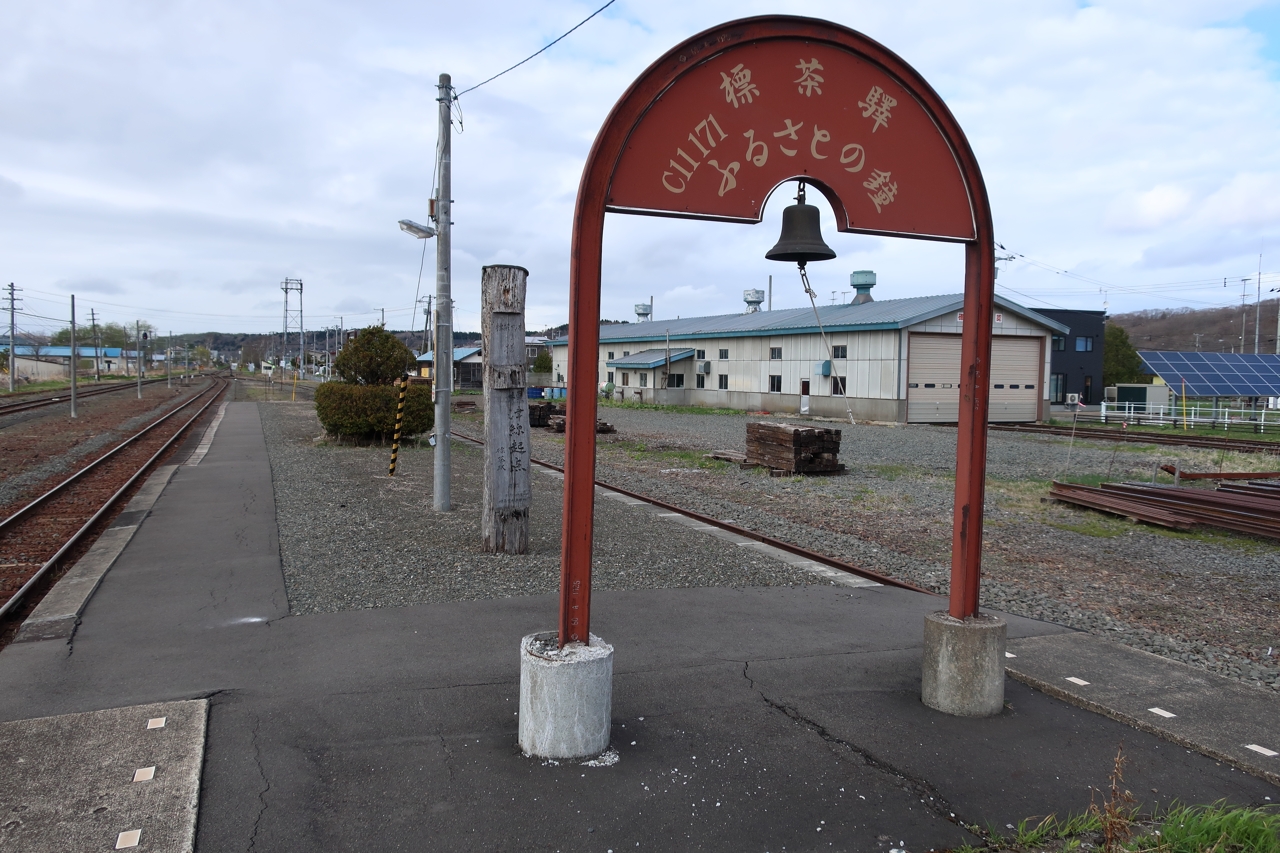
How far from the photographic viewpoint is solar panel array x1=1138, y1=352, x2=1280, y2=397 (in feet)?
109

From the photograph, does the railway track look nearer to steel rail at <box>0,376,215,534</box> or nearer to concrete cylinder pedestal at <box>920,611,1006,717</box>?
concrete cylinder pedestal at <box>920,611,1006,717</box>

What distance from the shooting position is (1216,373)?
115 feet

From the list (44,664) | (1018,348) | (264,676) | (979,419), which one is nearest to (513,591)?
(264,676)

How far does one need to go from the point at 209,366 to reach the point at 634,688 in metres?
207

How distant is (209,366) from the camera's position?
187000 millimetres

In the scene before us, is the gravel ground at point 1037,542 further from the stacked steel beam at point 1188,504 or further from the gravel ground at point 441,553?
the gravel ground at point 441,553

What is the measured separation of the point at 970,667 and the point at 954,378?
1353 inches

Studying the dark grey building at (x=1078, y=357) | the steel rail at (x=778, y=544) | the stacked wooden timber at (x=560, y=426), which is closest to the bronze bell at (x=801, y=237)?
the steel rail at (x=778, y=544)

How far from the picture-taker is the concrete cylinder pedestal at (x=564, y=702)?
375cm

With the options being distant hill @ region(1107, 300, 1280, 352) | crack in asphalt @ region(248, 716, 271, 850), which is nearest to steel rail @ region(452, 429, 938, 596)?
crack in asphalt @ region(248, 716, 271, 850)

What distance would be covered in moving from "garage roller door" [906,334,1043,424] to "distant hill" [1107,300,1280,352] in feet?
267

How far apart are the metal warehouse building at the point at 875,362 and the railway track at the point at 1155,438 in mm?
3345

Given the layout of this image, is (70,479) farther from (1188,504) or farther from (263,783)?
(1188,504)

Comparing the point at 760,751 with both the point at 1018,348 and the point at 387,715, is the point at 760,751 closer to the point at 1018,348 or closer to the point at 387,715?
the point at 387,715
